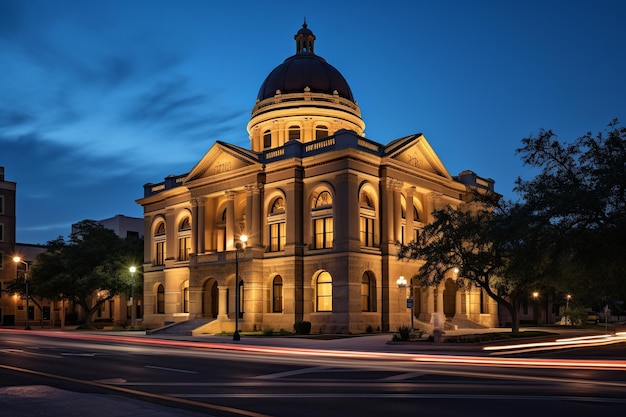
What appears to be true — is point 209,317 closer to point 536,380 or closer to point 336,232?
point 336,232

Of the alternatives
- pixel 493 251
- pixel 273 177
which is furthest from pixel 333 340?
pixel 273 177

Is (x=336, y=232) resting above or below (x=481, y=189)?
below

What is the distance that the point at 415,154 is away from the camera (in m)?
58.6

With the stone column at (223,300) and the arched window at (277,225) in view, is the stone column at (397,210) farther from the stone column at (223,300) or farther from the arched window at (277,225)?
the stone column at (223,300)

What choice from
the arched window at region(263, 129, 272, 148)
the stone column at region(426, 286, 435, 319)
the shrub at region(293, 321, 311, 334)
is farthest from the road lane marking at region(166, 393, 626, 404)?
the arched window at region(263, 129, 272, 148)

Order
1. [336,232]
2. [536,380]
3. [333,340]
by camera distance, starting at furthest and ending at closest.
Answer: [336,232] < [333,340] < [536,380]

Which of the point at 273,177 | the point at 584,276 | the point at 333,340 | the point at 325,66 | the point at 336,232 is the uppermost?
the point at 325,66

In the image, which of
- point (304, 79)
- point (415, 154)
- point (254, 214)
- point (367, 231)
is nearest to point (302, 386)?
point (367, 231)

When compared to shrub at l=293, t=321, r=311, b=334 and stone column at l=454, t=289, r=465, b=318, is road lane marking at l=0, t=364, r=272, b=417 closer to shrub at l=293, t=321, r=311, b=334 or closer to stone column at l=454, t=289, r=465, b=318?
shrub at l=293, t=321, r=311, b=334

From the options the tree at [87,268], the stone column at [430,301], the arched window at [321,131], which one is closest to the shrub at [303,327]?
the stone column at [430,301]

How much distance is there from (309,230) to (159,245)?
2315 centimetres

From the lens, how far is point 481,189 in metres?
67.2

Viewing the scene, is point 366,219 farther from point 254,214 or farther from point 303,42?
point 303,42

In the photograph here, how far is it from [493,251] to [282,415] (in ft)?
96.6
